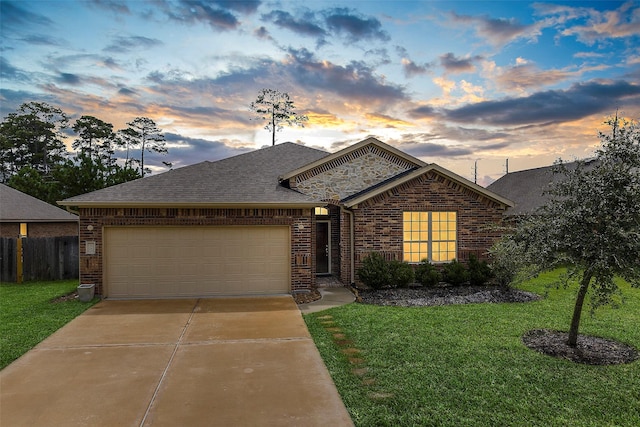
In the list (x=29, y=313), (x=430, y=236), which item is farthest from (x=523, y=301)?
(x=29, y=313)

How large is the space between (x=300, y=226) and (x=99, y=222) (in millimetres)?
5601

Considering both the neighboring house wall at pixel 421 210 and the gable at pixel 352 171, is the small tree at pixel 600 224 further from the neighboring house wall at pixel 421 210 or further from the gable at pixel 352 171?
the gable at pixel 352 171

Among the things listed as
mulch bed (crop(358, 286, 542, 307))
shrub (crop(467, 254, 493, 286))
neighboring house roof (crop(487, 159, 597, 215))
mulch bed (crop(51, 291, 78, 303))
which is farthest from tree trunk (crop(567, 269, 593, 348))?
neighboring house roof (crop(487, 159, 597, 215))

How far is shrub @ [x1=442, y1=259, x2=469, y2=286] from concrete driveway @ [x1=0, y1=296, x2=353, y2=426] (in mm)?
5618

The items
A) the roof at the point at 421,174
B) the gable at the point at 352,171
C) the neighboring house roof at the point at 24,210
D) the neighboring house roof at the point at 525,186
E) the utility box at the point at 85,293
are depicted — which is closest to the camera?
the utility box at the point at 85,293

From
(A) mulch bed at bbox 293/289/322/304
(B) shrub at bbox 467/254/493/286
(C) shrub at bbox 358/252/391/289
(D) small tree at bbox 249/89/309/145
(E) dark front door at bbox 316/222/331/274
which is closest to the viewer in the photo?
(A) mulch bed at bbox 293/289/322/304

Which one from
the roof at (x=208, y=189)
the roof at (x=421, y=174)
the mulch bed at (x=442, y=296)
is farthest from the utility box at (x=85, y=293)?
the roof at (x=421, y=174)

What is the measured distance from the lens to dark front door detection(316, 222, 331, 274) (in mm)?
14508

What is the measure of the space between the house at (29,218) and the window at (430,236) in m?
15.8

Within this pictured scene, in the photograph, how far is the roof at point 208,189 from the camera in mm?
10742

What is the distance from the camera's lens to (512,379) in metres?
5.36

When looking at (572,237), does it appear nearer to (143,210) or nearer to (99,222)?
(143,210)

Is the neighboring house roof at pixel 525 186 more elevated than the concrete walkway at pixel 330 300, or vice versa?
the neighboring house roof at pixel 525 186

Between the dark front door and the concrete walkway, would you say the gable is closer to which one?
the dark front door
